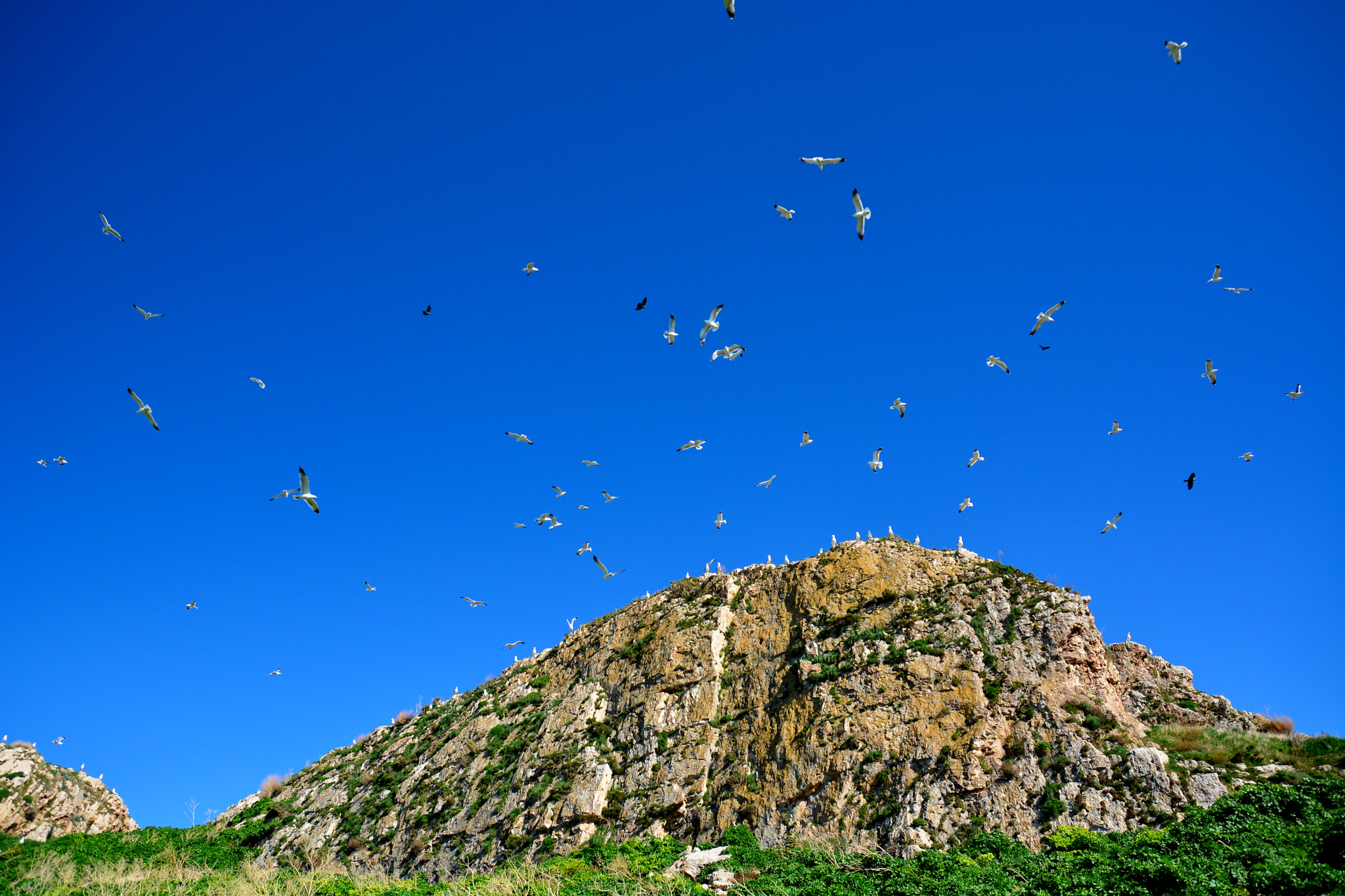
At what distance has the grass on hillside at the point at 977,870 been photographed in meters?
12.5

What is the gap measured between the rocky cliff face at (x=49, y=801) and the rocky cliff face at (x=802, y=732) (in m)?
11.9

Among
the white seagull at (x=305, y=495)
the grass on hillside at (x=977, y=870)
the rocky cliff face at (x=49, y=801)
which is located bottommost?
the grass on hillside at (x=977, y=870)

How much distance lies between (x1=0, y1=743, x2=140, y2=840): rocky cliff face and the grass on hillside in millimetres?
18748

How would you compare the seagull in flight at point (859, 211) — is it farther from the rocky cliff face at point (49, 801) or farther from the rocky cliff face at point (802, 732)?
the rocky cliff face at point (49, 801)

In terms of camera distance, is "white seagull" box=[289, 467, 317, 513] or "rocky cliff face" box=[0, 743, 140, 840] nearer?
"white seagull" box=[289, 467, 317, 513]

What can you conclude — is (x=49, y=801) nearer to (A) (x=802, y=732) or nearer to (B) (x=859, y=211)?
(A) (x=802, y=732)

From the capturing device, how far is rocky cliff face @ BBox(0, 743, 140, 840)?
40.5 metres

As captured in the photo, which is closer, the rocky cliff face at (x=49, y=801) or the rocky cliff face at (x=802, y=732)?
the rocky cliff face at (x=802, y=732)

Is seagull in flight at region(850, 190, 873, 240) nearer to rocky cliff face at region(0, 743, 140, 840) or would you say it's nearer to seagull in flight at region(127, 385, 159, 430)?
seagull in flight at region(127, 385, 159, 430)

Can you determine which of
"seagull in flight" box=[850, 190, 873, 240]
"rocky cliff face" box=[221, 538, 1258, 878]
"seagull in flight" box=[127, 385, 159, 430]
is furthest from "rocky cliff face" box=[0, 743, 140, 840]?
"seagull in flight" box=[850, 190, 873, 240]

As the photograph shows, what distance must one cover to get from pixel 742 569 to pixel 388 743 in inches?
1021

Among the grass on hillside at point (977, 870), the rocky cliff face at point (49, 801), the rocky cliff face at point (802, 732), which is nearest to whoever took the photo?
the grass on hillside at point (977, 870)

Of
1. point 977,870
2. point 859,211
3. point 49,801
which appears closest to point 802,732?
point 977,870

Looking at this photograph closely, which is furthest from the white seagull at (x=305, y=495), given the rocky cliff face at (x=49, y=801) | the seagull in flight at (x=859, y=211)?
the rocky cliff face at (x=49, y=801)
